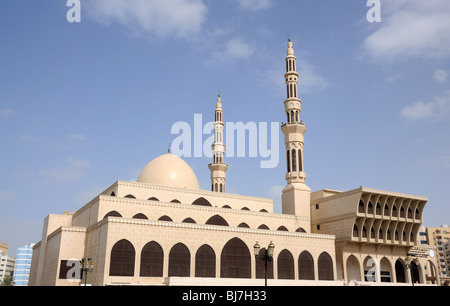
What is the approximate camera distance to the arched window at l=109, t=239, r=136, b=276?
25547mm

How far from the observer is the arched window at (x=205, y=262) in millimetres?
27984

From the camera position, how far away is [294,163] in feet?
125

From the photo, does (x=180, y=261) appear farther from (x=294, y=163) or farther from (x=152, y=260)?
(x=294, y=163)

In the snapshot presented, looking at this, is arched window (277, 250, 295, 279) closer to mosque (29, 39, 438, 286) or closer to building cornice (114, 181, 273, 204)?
mosque (29, 39, 438, 286)

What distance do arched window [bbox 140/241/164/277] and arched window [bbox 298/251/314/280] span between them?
11259 millimetres

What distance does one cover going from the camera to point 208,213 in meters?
33.6

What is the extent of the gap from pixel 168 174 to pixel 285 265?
13.8 m

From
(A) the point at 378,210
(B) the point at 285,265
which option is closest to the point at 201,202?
(B) the point at 285,265

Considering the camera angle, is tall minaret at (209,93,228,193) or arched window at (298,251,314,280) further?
tall minaret at (209,93,228,193)

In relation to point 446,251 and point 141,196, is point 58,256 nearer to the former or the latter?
point 141,196

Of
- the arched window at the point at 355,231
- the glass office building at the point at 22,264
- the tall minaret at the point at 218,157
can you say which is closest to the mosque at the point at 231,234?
the arched window at the point at 355,231

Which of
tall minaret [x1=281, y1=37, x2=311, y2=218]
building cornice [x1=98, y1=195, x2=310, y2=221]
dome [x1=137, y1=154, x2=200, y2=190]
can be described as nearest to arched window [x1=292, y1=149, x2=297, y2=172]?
tall minaret [x1=281, y1=37, x2=311, y2=218]
